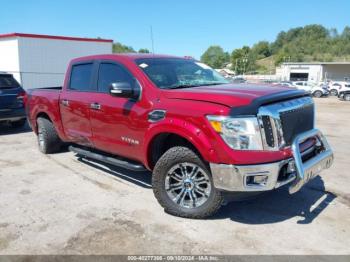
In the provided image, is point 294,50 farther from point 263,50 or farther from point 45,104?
point 45,104

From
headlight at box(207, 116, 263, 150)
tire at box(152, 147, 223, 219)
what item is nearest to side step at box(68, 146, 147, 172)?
tire at box(152, 147, 223, 219)

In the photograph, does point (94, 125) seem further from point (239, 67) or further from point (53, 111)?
point (239, 67)

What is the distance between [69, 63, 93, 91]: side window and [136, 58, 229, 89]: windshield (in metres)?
1.09

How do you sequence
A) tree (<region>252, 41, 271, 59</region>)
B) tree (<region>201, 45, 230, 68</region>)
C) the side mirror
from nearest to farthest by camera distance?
1. the side mirror
2. tree (<region>201, 45, 230, 68</region>)
3. tree (<region>252, 41, 271, 59</region>)

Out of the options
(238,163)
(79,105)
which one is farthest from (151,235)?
(79,105)

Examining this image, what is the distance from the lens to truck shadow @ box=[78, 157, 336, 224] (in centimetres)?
430

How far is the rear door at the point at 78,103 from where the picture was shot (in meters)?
5.63

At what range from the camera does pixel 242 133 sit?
3.71 m

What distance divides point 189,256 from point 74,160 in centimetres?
401

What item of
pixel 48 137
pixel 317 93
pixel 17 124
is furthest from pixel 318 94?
pixel 48 137

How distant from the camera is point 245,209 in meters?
4.57

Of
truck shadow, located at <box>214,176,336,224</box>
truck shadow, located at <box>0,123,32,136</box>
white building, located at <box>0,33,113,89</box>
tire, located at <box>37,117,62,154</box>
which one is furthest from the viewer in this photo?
white building, located at <box>0,33,113,89</box>

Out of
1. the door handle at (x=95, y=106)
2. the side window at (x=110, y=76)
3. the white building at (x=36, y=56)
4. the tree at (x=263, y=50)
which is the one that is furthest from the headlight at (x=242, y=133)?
the tree at (x=263, y=50)

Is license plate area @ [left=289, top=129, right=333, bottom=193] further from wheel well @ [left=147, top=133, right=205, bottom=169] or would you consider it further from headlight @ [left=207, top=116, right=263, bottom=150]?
wheel well @ [left=147, top=133, right=205, bottom=169]
